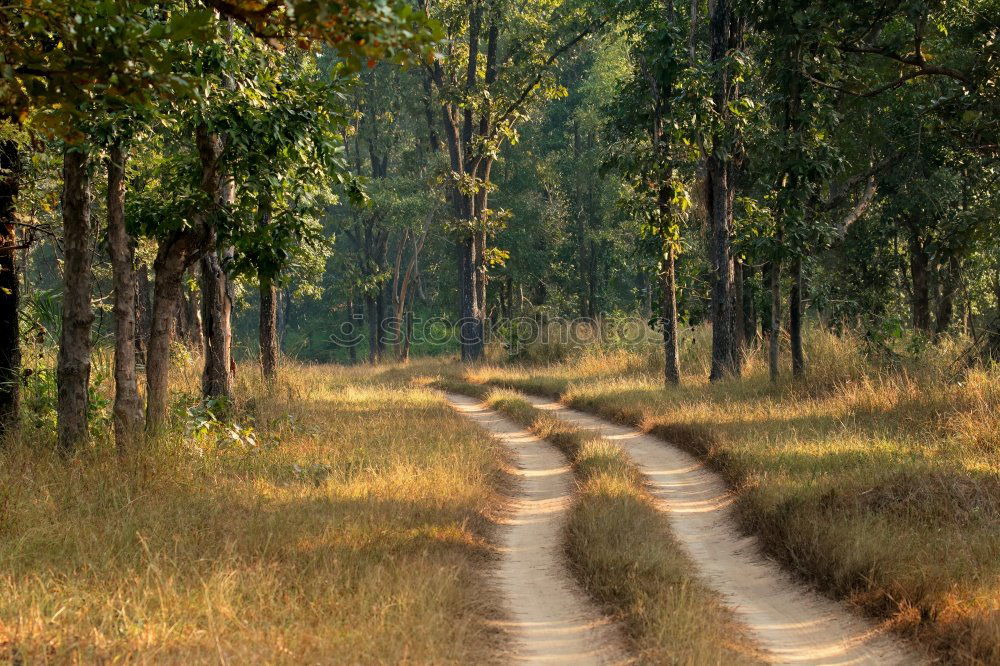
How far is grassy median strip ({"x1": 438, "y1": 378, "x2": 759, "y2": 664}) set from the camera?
553 centimetres

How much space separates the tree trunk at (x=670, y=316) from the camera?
20000 mm

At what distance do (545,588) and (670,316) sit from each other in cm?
1396

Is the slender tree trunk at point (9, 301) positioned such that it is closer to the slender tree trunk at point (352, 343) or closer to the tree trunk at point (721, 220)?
the tree trunk at point (721, 220)

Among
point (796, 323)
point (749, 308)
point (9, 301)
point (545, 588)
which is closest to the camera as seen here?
point (545, 588)

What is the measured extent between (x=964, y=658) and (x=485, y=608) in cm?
336

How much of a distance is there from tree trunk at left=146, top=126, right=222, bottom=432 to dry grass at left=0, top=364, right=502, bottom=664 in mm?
527

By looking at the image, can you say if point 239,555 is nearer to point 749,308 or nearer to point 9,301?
point 9,301

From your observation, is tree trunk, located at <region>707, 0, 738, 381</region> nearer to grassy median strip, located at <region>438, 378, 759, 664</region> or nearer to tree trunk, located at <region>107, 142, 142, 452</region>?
grassy median strip, located at <region>438, 378, 759, 664</region>

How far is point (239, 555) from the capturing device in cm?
645

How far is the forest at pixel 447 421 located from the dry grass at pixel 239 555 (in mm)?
38

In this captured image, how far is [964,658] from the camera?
5297 mm

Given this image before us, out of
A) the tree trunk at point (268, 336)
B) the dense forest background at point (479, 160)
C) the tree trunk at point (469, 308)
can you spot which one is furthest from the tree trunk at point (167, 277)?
the tree trunk at point (469, 308)

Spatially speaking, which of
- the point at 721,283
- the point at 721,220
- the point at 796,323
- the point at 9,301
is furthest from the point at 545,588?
the point at 721,220

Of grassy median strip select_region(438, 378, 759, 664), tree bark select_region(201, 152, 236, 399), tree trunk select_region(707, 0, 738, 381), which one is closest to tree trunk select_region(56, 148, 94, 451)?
tree bark select_region(201, 152, 236, 399)
